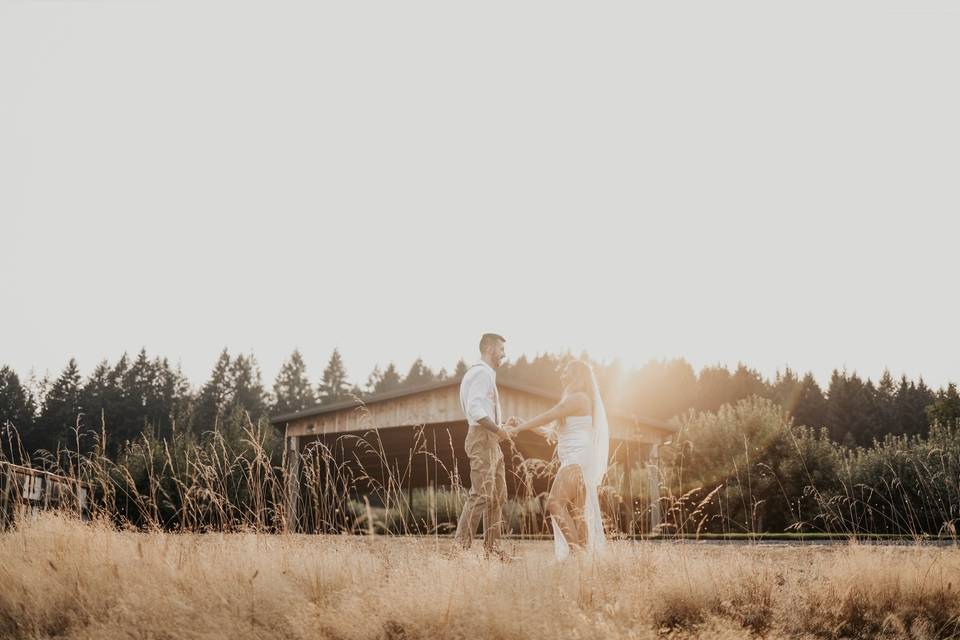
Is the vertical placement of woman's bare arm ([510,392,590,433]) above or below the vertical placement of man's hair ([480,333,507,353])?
below

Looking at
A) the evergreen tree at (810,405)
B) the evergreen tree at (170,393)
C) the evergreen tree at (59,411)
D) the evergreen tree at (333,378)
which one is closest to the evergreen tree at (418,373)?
the evergreen tree at (333,378)

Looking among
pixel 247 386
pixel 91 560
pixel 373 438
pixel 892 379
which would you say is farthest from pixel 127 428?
pixel 892 379

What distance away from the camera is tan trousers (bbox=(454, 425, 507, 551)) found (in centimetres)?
603

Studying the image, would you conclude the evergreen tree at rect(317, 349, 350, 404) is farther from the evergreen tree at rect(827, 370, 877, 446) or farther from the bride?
the bride

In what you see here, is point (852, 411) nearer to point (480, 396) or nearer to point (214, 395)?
point (480, 396)

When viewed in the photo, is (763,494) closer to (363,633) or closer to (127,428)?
(363,633)

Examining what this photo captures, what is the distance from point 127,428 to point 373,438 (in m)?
51.3

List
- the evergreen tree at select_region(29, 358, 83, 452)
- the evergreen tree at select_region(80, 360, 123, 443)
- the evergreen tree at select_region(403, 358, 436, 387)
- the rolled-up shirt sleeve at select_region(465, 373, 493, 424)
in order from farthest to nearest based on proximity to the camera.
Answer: the evergreen tree at select_region(403, 358, 436, 387), the evergreen tree at select_region(80, 360, 123, 443), the evergreen tree at select_region(29, 358, 83, 452), the rolled-up shirt sleeve at select_region(465, 373, 493, 424)

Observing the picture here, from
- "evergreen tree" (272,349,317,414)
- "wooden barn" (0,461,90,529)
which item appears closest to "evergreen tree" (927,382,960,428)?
"wooden barn" (0,461,90,529)

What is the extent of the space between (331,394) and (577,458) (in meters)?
85.2

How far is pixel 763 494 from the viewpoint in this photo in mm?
19359

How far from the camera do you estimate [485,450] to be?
6375 mm

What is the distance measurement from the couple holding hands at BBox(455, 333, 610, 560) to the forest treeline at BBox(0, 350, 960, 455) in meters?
41.8

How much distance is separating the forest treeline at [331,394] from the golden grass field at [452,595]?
141 feet
